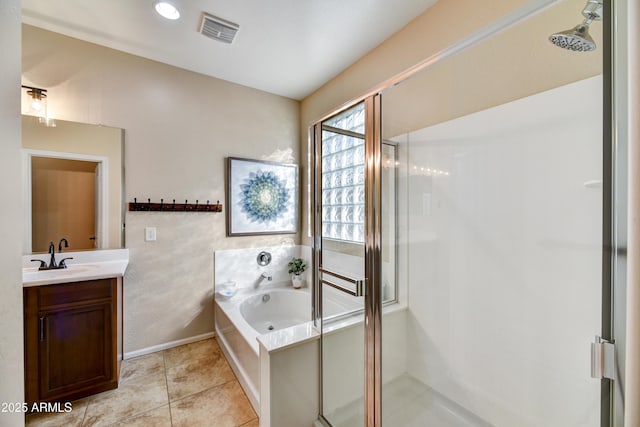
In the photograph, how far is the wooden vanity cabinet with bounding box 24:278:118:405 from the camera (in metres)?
1.53

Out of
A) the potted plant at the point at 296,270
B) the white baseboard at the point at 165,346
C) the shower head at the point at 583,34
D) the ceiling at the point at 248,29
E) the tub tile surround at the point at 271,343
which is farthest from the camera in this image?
the potted plant at the point at 296,270

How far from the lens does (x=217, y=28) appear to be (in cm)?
188

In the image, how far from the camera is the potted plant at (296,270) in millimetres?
2891

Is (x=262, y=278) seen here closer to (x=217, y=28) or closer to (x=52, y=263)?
(x=52, y=263)

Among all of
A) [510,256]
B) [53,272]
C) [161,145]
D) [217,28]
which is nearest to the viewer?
[510,256]

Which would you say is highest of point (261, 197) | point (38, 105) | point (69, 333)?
point (38, 105)

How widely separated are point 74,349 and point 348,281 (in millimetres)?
1832

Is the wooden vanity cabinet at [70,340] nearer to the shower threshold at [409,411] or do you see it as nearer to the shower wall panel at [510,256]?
the shower threshold at [409,411]

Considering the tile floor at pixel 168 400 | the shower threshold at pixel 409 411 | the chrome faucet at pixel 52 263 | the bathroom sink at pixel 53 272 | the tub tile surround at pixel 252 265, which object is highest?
the chrome faucet at pixel 52 263

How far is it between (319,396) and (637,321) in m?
1.48

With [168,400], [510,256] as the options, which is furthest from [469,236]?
[168,400]

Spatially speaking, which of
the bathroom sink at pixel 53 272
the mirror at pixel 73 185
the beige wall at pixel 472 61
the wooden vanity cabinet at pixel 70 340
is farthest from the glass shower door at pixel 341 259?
the mirror at pixel 73 185

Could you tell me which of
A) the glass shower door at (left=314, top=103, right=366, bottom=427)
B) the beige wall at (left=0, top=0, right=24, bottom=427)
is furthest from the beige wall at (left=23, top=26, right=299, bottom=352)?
the beige wall at (left=0, top=0, right=24, bottom=427)

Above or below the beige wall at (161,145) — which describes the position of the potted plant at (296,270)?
below
